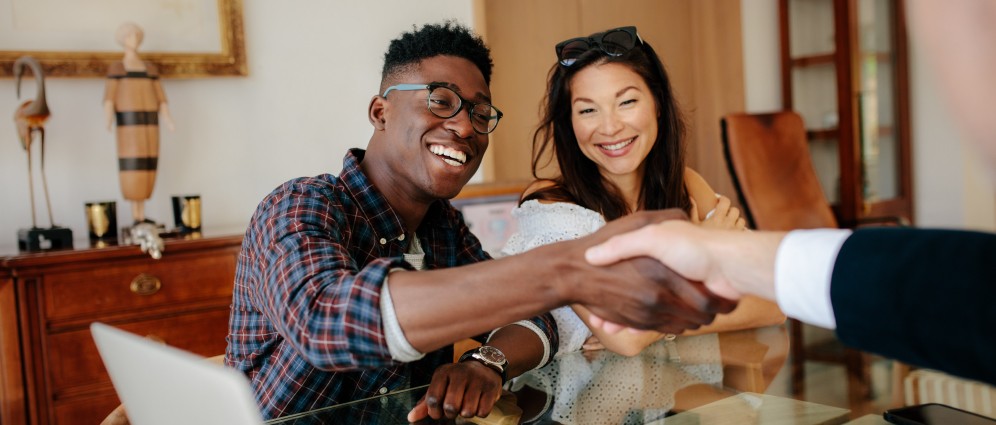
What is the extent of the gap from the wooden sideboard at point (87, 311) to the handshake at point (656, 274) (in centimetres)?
187

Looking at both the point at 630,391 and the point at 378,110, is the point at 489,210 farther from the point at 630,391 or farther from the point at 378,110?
the point at 630,391

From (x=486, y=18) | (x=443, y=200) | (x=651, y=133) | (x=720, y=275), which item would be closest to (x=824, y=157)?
(x=486, y=18)

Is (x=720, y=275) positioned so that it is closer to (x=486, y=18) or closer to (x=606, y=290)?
(x=606, y=290)

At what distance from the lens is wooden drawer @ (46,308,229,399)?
2516 millimetres

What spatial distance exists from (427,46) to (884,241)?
1.03m

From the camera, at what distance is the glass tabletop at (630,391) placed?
1349 mm

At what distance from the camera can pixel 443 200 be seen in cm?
187

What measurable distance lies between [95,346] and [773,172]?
10.3 feet

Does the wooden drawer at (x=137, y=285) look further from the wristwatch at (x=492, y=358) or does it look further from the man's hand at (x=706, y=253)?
the man's hand at (x=706, y=253)

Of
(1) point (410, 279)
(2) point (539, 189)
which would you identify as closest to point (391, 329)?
(1) point (410, 279)

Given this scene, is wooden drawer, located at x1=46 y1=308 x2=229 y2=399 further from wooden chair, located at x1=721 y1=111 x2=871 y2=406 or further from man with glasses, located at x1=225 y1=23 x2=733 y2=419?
wooden chair, located at x1=721 y1=111 x2=871 y2=406

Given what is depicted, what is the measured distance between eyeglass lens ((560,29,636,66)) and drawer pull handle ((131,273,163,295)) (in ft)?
4.86

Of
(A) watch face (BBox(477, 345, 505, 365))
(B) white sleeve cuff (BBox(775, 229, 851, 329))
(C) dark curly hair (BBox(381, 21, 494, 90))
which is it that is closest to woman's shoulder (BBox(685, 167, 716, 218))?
(C) dark curly hair (BBox(381, 21, 494, 90))

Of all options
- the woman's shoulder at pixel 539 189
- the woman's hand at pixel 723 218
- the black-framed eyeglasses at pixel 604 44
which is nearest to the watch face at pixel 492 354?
the woman's shoulder at pixel 539 189
